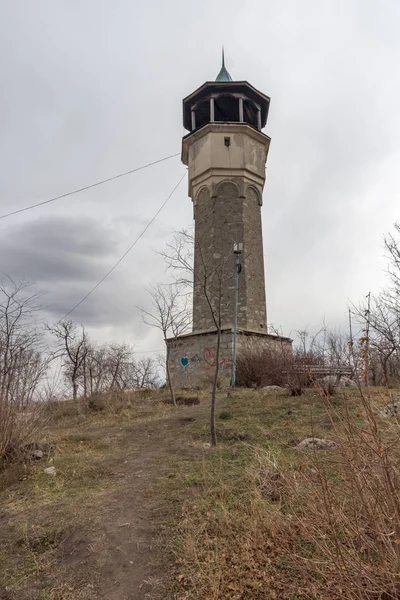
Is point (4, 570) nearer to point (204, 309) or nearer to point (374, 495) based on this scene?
point (374, 495)

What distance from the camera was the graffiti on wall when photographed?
15.2m

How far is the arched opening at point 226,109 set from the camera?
1961 centimetres

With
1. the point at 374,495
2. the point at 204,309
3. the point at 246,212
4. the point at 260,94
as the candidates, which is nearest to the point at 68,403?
the point at 204,309

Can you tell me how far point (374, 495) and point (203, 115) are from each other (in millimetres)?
20693

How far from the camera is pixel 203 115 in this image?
2028cm

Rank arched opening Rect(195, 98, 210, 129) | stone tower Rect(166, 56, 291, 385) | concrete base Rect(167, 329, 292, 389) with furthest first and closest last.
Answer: arched opening Rect(195, 98, 210, 129), stone tower Rect(166, 56, 291, 385), concrete base Rect(167, 329, 292, 389)

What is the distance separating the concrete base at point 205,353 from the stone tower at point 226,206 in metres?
0.04

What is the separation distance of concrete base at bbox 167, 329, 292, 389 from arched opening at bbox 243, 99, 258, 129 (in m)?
10.5

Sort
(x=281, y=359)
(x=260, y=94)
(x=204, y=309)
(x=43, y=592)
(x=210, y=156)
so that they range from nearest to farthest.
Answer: (x=43, y=592)
(x=281, y=359)
(x=204, y=309)
(x=210, y=156)
(x=260, y=94)

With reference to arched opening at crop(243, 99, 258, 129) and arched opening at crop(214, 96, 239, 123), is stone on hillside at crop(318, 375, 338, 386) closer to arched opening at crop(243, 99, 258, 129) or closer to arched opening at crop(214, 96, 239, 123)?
arched opening at crop(243, 99, 258, 129)

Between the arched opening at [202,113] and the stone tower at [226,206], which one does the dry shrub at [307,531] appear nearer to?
the stone tower at [226,206]

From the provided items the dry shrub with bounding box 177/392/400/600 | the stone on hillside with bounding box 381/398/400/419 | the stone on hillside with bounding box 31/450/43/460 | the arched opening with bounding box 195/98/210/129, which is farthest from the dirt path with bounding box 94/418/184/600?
the arched opening with bounding box 195/98/210/129

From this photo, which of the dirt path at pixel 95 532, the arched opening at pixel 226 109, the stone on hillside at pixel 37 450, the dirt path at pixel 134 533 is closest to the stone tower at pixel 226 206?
the arched opening at pixel 226 109

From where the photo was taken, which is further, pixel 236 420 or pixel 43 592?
pixel 236 420
